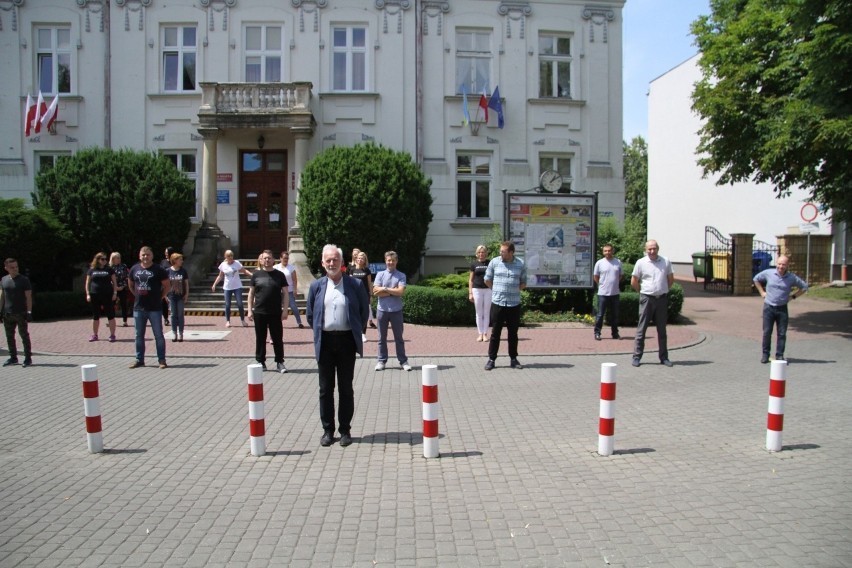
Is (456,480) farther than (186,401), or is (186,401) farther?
(186,401)

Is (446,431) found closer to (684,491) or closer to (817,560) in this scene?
(684,491)

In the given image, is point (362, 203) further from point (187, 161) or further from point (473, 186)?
point (187, 161)

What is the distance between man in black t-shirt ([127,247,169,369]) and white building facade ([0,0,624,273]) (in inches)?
425

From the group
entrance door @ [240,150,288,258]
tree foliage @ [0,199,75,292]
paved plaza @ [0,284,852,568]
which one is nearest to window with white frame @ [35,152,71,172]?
tree foliage @ [0,199,75,292]

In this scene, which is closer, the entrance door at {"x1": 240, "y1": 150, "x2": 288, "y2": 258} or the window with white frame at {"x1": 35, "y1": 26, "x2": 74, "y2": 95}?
the window with white frame at {"x1": 35, "y1": 26, "x2": 74, "y2": 95}

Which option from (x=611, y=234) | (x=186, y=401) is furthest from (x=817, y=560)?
(x=611, y=234)

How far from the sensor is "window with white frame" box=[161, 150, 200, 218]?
902 inches

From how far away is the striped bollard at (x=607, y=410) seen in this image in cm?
642

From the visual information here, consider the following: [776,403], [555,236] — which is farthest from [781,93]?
[776,403]

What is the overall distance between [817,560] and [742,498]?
113 centimetres

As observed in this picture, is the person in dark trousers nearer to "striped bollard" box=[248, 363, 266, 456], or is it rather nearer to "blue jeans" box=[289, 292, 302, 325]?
"blue jeans" box=[289, 292, 302, 325]

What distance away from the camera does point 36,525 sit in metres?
4.99

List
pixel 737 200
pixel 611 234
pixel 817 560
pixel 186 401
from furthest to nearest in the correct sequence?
pixel 737 200 < pixel 611 234 < pixel 186 401 < pixel 817 560

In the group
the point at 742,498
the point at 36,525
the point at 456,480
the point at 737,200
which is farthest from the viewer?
the point at 737,200
